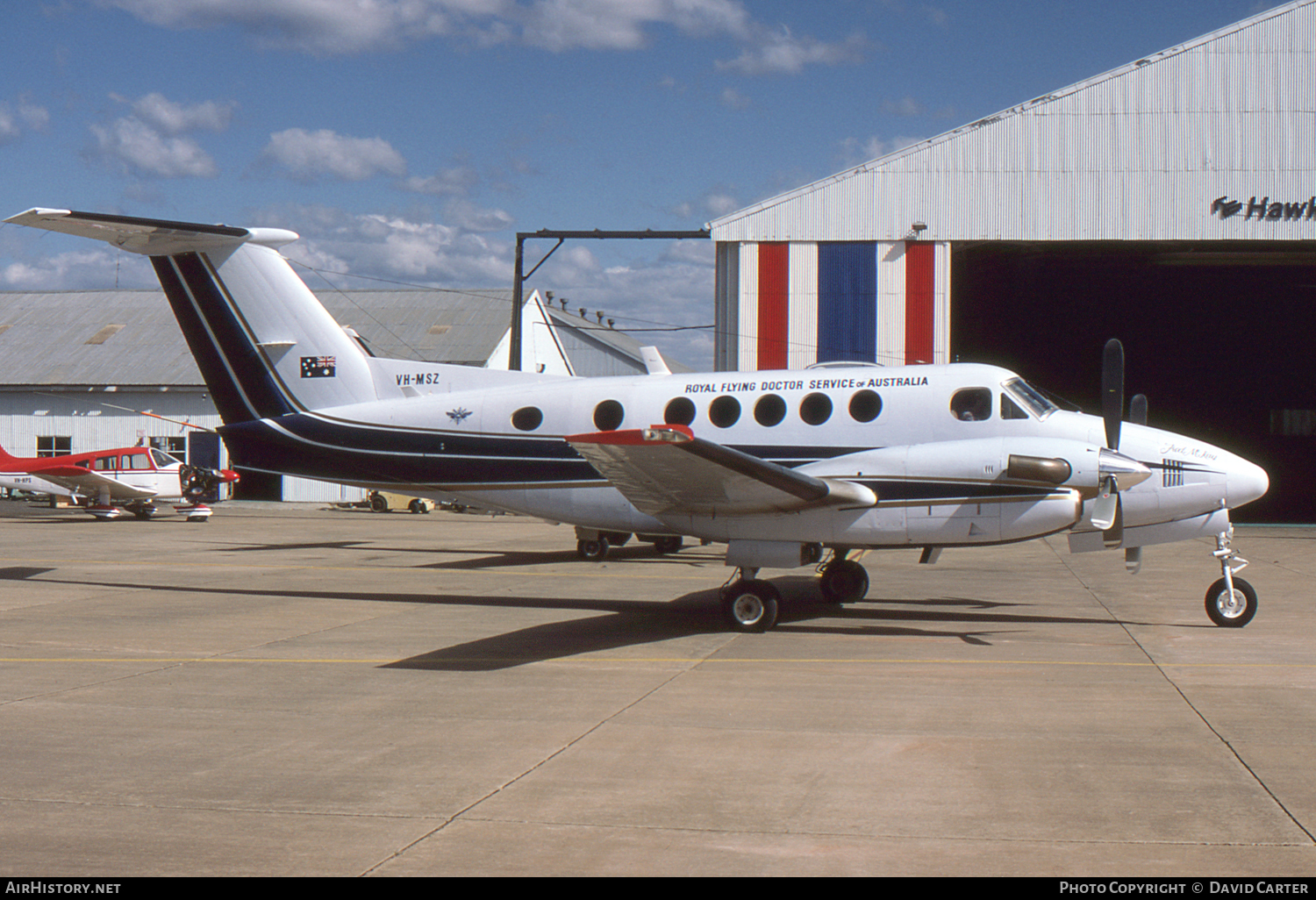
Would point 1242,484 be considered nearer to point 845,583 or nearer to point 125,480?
point 845,583

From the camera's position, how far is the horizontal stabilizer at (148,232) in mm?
13117

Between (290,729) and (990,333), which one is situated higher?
(990,333)

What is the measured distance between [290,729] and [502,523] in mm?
25704

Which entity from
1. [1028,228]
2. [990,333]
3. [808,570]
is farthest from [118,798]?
[990,333]

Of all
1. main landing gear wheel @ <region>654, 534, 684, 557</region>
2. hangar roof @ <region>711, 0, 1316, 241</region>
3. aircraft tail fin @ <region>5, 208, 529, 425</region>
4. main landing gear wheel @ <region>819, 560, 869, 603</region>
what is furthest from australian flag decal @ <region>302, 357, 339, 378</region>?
hangar roof @ <region>711, 0, 1316, 241</region>

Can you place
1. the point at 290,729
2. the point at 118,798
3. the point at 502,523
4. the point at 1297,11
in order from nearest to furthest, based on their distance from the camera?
the point at 118,798
the point at 290,729
the point at 1297,11
the point at 502,523

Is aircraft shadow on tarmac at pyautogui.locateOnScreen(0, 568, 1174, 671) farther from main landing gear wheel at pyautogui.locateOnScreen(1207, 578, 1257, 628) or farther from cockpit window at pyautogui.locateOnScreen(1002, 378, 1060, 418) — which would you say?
cockpit window at pyautogui.locateOnScreen(1002, 378, 1060, 418)

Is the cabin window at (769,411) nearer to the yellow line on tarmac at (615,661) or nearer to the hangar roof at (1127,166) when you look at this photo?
the yellow line on tarmac at (615,661)

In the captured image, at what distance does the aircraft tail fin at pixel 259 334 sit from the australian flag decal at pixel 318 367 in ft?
0.04

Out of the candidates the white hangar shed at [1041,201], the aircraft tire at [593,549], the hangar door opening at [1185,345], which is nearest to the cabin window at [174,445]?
the white hangar shed at [1041,201]

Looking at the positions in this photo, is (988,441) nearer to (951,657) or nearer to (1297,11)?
(951,657)

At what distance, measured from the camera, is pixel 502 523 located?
109 ft

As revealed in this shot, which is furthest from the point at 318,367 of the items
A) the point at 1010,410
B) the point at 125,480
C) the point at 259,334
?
the point at 125,480

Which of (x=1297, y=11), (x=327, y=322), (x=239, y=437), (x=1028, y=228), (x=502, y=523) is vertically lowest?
(x=502, y=523)
